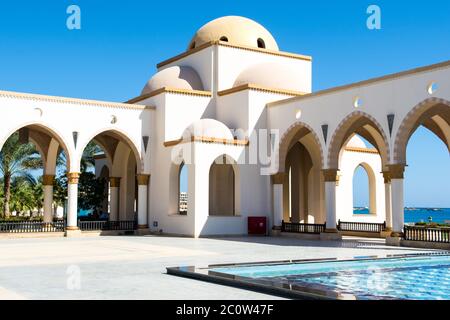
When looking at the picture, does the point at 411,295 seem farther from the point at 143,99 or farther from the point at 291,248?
the point at 143,99

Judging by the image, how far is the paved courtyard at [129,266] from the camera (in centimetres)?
895

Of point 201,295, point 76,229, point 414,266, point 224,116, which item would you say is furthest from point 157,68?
point 201,295

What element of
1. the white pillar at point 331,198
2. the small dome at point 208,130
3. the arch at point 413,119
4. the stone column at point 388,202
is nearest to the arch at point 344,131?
the white pillar at point 331,198

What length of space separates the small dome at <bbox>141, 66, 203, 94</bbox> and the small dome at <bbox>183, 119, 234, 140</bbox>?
350 centimetres

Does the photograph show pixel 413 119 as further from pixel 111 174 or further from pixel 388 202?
pixel 111 174

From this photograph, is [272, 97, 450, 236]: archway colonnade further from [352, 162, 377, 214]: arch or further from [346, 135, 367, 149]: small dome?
[346, 135, 367, 149]: small dome

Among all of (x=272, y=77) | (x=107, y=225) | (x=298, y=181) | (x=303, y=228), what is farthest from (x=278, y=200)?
(x=107, y=225)

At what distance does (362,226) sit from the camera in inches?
1062

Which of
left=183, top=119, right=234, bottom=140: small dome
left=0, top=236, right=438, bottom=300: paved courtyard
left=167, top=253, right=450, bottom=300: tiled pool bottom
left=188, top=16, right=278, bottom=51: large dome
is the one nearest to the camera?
left=167, top=253, right=450, bottom=300: tiled pool bottom

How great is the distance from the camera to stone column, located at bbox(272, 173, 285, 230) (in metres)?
26.2

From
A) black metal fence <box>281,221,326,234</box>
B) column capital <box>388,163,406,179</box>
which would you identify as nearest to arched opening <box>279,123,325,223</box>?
black metal fence <box>281,221,326,234</box>

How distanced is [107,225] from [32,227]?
137 inches

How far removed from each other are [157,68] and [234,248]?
1783 centimetres

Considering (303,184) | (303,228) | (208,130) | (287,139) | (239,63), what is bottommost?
(303,228)
